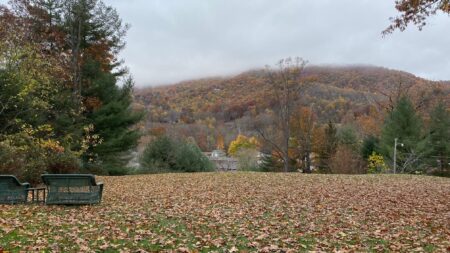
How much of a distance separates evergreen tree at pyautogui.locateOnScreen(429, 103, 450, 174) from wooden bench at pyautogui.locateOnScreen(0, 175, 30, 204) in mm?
38280

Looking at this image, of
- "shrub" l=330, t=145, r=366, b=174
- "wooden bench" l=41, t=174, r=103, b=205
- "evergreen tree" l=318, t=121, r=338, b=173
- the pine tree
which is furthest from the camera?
"evergreen tree" l=318, t=121, r=338, b=173

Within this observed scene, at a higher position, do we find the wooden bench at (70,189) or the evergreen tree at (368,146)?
the evergreen tree at (368,146)

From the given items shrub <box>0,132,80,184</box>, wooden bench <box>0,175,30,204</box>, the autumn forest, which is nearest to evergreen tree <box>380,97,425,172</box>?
the autumn forest

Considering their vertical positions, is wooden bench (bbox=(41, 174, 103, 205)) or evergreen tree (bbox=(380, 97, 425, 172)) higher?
evergreen tree (bbox=(380, 97, 425, 172))

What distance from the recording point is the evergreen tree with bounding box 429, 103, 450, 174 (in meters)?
40.1

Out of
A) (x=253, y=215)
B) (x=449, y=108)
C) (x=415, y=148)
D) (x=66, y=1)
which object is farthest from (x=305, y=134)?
(x=253, y=215)

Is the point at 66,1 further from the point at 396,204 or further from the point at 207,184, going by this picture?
the point at 396,204

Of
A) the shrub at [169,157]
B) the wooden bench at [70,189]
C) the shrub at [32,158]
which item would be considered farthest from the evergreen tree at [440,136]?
the wooden bench at [70,189]

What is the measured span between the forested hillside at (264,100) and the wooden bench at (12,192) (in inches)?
1048

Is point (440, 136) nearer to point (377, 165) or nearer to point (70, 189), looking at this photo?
point (377, 165)

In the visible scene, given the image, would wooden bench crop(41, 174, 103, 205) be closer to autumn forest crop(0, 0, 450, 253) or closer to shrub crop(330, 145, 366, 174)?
autumn forest crop(0, 0, 450, 253)

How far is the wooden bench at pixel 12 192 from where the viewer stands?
388 inches

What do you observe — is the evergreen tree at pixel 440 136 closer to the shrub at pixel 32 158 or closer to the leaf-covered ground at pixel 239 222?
the leaf-covered ground at pixel 239 222

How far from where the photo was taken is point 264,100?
37.8 meters
